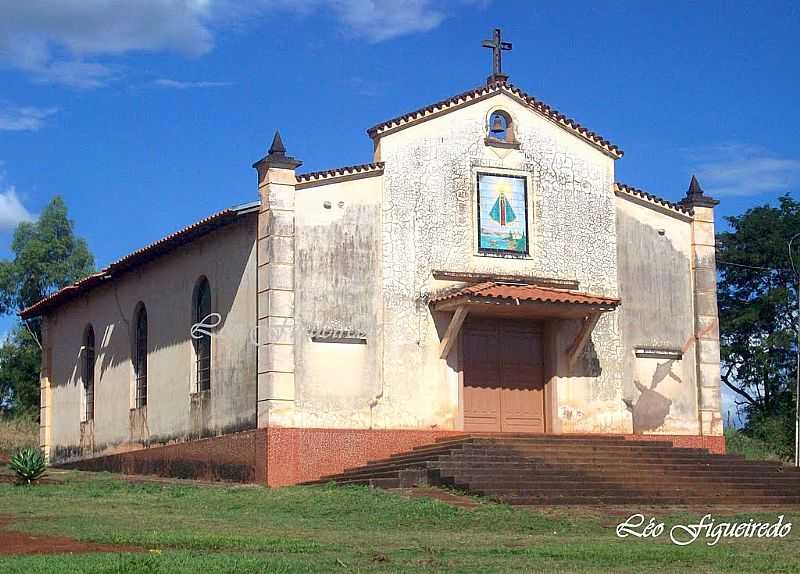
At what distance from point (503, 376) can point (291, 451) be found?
5122mm

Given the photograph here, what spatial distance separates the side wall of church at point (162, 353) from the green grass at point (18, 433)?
5.29 m

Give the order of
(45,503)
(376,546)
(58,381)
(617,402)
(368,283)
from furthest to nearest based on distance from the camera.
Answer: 1. (58,381)
2. (617,402)
3. (368,283)
4. (45,503)
5. (376,546)

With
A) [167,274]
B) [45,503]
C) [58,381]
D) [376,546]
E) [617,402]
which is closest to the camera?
[376,546]

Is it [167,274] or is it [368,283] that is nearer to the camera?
[368,283]

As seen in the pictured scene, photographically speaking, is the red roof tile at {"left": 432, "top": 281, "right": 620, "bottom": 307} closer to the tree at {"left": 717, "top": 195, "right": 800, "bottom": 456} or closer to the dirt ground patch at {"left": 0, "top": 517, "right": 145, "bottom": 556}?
the dirt ground patch at {"left": 0, "top": 517, "right": 145, "bottom": 556}

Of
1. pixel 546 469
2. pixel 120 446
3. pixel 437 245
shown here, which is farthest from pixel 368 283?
pixel 120 446

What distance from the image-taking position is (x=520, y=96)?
1075 inches

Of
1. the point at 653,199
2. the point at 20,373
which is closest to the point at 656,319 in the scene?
the point at 653,199

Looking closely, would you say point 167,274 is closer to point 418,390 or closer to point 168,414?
point 168,414

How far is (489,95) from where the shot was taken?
26984 millimetres

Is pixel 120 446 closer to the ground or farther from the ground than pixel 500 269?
closer to the ground

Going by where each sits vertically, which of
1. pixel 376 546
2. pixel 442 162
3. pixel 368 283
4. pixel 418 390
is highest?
pixel 442 162

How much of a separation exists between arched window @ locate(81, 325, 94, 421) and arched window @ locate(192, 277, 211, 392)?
24.9 feet

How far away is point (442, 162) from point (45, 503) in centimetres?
1064
